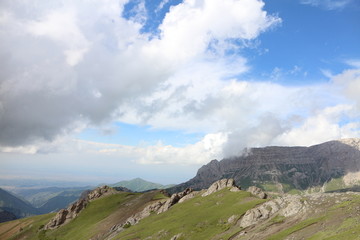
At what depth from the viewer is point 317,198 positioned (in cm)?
7219

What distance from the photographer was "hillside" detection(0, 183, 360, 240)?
55.4m

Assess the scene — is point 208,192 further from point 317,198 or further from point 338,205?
point 338,205

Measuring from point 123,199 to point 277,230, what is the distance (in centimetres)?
12357

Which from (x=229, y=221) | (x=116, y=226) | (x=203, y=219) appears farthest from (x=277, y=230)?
(x=116, y=226)

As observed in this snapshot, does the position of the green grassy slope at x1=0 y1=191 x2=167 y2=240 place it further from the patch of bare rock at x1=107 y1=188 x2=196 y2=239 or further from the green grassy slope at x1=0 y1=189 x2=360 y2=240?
the patch of bare rock at x1=107 y1=188 x2=196 y2=239

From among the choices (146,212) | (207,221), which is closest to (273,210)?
(207,221)

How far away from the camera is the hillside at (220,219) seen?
55406mm

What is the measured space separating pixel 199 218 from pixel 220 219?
915 cm

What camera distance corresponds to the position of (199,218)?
9150 cm

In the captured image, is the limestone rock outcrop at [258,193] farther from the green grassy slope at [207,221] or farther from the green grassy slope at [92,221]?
the green grassy slope at [92,221]

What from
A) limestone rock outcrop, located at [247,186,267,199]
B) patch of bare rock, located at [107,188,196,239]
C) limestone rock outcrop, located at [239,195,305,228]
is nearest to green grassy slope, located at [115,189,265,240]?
limestone rock outcrop, located at [247,186,267,199]

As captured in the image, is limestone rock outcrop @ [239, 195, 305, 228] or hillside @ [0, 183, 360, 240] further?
limestone rock outcrop @ [239, 195, 305, 228]

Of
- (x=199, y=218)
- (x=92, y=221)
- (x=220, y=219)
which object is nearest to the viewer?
(x=220, y=219)

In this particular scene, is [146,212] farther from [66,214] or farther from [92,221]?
[66,214]
